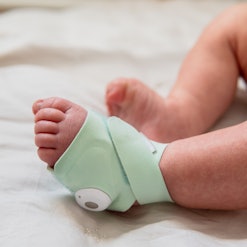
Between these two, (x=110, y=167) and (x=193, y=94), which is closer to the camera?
(x=110, y=167)

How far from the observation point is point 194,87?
83cm

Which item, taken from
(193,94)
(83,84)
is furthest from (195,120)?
(83,84)

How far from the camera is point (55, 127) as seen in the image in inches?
23.7

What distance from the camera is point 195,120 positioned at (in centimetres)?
79

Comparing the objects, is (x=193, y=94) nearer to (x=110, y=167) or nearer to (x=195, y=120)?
(x=195, y=120)

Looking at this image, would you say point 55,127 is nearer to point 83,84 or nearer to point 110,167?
point 110,167

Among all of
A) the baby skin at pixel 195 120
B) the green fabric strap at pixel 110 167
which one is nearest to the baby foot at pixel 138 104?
the baby skin at pixel 195 120

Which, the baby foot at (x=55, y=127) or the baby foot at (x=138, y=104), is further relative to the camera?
the baby foot at (x=138, y=104)

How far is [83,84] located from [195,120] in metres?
0.21

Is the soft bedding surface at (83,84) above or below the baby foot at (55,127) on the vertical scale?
below

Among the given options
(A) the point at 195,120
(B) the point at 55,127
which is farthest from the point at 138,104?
(B) the point at 55,127

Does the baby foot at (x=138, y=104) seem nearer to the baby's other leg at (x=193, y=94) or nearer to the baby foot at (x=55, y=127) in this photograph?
the baby's other leg at (x=193, y=94)

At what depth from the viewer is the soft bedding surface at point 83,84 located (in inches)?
22.1

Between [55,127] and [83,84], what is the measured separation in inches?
10.7
